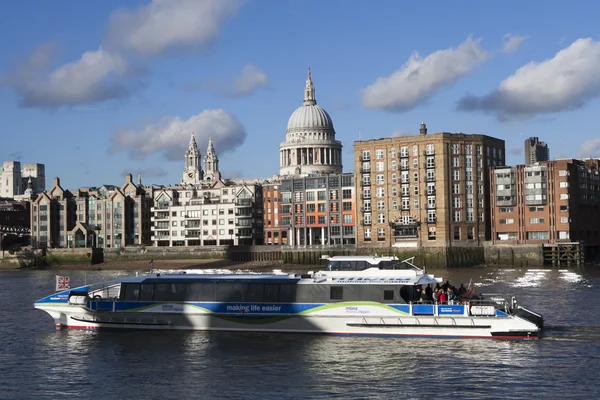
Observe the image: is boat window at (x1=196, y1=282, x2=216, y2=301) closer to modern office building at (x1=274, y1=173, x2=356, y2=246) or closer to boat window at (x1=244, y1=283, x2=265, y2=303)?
boat window at (x1=244, y1=283, x2=265, y2=303)

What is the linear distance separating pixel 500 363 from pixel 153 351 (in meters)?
16.7

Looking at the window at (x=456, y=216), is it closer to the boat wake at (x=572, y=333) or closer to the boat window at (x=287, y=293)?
the boat wake at (x=572, y=333)

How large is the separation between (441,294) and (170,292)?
14884 millimetres

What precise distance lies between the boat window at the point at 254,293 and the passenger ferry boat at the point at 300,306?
2.2 inches

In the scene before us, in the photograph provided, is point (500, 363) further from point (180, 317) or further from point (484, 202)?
point (484, 202)

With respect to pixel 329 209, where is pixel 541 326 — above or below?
below

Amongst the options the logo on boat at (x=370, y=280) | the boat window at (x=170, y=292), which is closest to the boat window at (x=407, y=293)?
the logo on boat at (x=370, y=280)

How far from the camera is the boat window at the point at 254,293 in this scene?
49.5 metres

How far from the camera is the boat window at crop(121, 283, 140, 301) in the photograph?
50.8 meters

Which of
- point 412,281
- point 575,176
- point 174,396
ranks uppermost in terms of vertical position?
point 575,176

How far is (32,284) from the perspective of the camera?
337ft

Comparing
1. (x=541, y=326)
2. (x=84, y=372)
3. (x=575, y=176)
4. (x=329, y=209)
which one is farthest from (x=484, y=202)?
(x=84, y=372)

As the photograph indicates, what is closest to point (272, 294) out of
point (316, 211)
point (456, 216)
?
point (456, 216)

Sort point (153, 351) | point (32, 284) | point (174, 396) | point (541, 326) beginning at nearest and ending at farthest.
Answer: point (174, 396) → point (153, 351) → point (541, 326) → point (32, 284)
